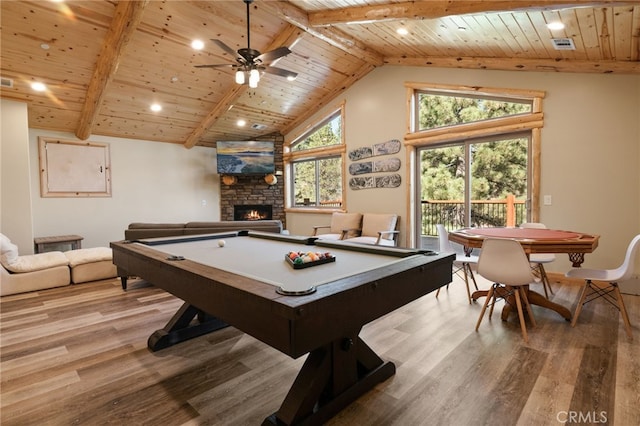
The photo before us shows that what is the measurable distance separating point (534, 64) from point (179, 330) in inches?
209

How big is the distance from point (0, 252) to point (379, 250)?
190 inches

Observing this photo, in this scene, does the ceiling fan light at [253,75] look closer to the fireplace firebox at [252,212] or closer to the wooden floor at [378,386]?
the wooden floor at [378,386]

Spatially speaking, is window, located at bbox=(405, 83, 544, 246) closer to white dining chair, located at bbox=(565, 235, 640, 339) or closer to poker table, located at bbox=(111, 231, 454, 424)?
white dining chair, located at bbox=(565, 235, 640, 339)

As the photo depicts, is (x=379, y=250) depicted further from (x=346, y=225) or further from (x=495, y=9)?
(x=346, y=225)

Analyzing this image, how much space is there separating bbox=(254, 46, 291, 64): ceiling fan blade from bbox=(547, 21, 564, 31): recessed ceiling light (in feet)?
9.01

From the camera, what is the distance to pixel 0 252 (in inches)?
163

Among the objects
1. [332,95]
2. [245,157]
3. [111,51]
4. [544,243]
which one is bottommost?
[544,243]

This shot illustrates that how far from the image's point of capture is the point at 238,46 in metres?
5.13

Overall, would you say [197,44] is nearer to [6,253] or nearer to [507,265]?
[6,253]

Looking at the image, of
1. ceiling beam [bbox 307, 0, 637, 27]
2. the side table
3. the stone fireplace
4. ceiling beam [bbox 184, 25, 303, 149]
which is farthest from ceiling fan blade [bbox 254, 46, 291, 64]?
the side table

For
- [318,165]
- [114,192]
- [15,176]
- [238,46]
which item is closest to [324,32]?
[238,46]

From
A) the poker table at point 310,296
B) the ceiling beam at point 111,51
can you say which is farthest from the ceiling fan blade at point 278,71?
the poker table at point 310,296

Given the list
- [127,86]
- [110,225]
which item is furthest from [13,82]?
[110,225]

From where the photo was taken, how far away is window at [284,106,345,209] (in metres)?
7.39
